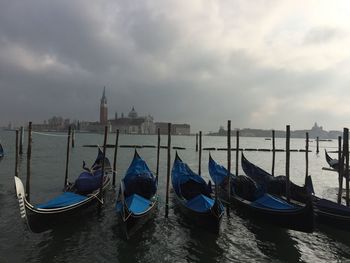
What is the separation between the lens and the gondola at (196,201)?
30.4 feet

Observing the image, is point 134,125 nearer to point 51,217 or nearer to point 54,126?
point 54,126

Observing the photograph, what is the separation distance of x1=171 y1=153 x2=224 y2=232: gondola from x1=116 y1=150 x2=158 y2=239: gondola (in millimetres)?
1168

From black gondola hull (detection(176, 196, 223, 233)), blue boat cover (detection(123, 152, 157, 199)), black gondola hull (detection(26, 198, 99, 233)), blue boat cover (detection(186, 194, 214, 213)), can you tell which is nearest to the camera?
black gondola hull (detection(26, 198, 99, 233))

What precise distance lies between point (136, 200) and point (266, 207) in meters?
4.27

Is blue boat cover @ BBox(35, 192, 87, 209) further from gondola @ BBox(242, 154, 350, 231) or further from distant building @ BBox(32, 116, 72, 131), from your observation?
distant building @ BBox(32, 116, 72, 131)

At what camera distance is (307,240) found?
944 cm

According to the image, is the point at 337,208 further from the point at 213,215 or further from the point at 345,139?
the point at 213,215

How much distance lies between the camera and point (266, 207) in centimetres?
1017

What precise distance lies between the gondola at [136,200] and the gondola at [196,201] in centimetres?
117

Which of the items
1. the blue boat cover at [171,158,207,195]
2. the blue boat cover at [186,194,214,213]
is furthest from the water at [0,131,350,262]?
the blue boat cover at [171,158,207,195]

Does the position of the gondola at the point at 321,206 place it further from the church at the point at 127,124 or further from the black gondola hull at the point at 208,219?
the church at the point at 127,124

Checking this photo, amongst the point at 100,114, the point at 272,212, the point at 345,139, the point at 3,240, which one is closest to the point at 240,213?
the point at 272,212

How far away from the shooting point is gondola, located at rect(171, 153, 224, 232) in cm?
926

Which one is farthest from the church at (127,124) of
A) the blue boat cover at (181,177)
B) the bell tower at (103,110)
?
the blue boat cover at (181,177)
